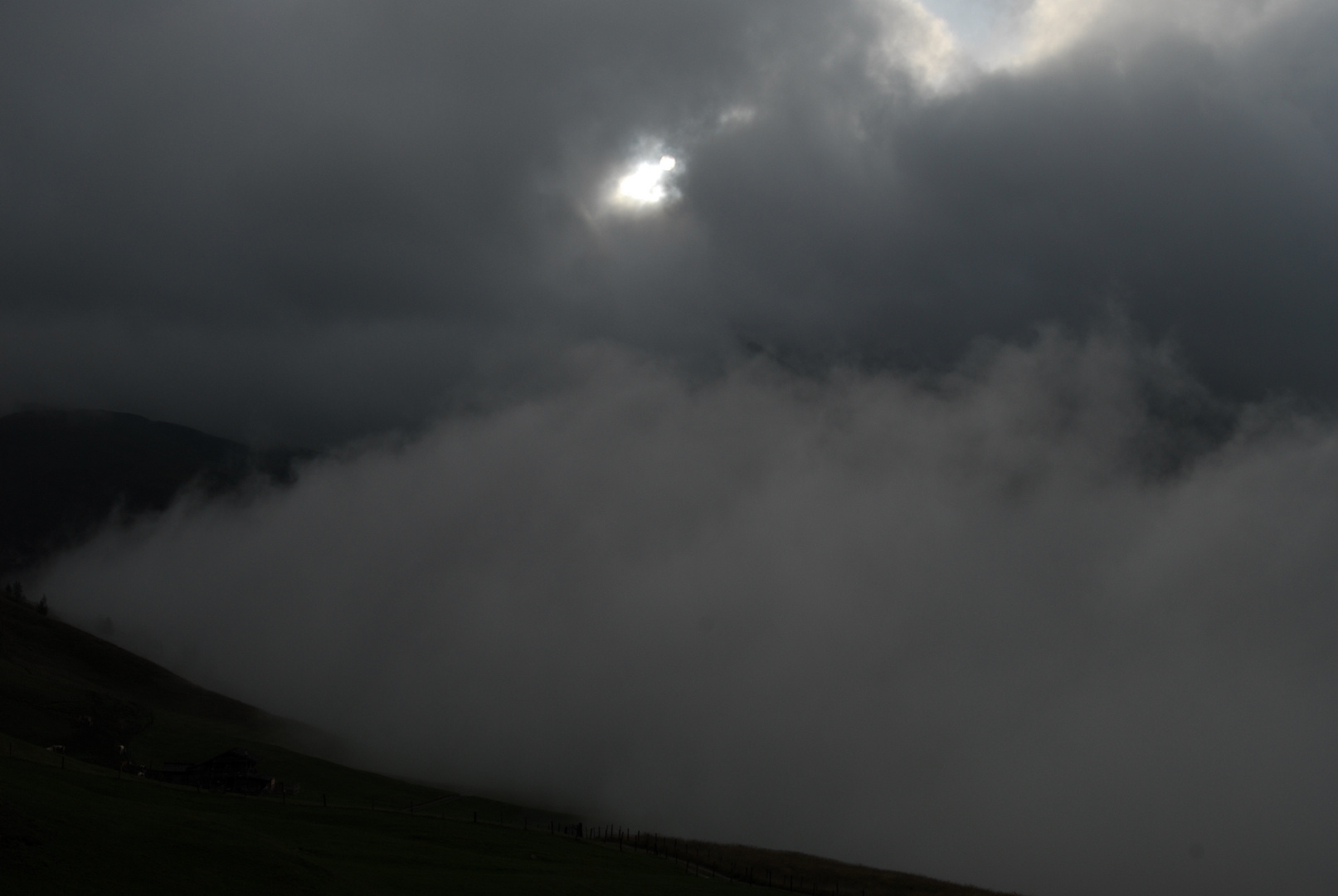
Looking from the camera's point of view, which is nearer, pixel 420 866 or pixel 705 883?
pixel 420 866

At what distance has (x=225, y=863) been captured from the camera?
5012cm

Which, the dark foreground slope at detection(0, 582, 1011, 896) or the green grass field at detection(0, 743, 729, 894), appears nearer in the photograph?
the green grass field at detection(0, 743, 729, 894)

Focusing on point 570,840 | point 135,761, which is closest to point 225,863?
point 570,840

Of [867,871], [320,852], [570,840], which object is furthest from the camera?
[867,871]

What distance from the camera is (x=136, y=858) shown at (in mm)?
47094

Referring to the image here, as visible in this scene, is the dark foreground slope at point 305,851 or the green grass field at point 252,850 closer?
the green grass field at point 252,850

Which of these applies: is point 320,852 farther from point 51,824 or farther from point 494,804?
point 494,804

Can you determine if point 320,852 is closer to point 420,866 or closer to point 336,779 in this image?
point 420,866

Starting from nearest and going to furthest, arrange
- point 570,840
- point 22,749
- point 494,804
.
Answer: point 22,749
point 570,840
point 494,804

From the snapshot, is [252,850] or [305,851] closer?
[252,850]

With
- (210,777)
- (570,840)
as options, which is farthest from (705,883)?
(210,777)

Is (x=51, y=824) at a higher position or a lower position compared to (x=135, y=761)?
higher

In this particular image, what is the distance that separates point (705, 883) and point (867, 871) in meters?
44.2

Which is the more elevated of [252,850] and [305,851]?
[252,850]
